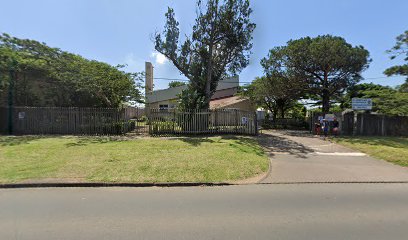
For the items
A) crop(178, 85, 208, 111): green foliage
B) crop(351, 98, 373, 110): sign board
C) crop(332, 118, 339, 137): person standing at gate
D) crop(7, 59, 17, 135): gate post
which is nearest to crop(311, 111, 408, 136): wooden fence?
crop(351, 98, 373, 110): sign board

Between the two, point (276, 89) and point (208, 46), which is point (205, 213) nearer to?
point (208, 46)

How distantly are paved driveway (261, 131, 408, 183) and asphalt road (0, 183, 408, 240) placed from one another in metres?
1.23

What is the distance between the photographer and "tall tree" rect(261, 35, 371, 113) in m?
25.6

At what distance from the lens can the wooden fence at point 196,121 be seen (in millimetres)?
18344

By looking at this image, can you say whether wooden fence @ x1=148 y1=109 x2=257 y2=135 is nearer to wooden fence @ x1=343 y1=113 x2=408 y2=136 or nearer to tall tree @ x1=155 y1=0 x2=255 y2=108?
tall tree @ x1=155 y1=0 x2=255 y2=108

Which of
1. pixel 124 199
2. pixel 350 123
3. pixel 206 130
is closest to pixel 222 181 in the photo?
pixel 124 199

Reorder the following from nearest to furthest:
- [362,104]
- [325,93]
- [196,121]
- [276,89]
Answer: [196,121], [362,104], [325,93], [276,89]

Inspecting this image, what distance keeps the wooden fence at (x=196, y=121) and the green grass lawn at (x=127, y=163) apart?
5.11 m

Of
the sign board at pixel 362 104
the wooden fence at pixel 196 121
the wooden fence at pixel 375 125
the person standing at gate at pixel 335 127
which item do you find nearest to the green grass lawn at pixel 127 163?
the wooden fence at pixel 196 121

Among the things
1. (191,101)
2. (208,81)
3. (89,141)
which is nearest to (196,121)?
(191,101)

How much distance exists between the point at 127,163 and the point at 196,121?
9.29 m

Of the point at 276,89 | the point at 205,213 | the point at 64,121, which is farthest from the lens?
the point at 276,89

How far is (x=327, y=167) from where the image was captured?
35.0ft

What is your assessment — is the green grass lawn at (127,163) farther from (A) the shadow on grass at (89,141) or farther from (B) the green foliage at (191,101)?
(B) the green foliage at (191,101)
